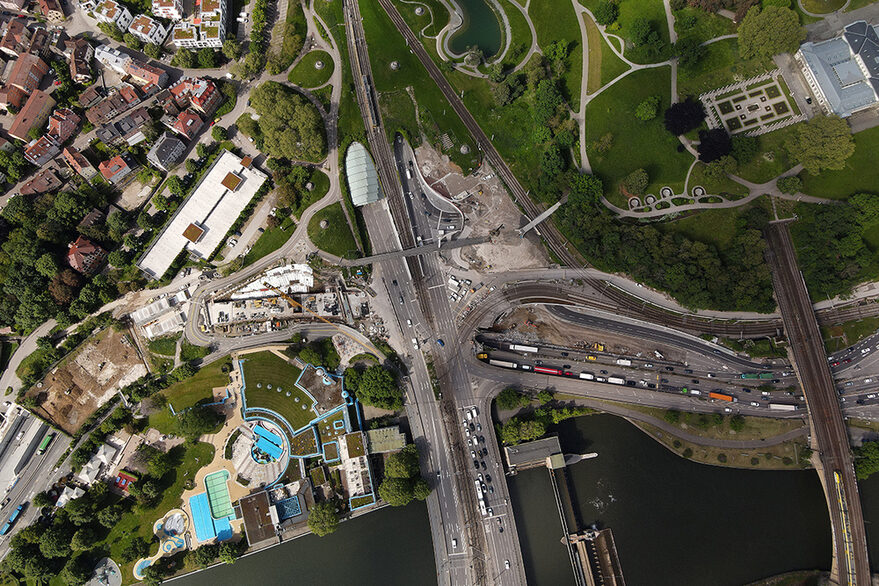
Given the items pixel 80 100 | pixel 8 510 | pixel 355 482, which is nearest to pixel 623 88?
pixel 355 482

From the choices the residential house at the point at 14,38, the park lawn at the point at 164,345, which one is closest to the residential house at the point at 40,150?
the residential house at the point at 14,38

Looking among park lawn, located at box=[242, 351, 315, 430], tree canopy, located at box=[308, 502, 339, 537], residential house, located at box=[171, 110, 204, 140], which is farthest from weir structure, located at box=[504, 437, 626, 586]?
residential house, located at box=[171, 110, 204, 140]

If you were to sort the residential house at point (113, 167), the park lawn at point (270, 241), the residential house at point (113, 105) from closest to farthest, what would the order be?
the residential house at point (113, 167) → the park lawn at point (270, 241) → the residential house at point (113, 105)

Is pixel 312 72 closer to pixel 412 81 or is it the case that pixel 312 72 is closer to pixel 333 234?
pixel 412 81

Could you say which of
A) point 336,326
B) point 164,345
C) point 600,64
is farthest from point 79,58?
point 600,64

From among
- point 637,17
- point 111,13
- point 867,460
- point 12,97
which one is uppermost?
point 111,13

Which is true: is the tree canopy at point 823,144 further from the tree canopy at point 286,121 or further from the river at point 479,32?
the tree canopy at point 286,121
